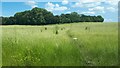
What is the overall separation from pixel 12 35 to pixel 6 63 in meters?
1.87

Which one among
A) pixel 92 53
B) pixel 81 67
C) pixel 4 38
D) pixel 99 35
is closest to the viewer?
pixel 81 67

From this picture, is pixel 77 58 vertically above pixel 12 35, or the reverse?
pixel 12 35

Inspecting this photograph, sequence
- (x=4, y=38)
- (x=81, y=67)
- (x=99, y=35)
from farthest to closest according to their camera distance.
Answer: (x=99, y=35), (x=4, y=38), (x=81, y=67)

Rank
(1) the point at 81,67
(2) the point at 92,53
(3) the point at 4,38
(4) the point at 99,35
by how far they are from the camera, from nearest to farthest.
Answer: (1) the point at 81,67 → (2) the point at 92,53 → (3) the point at 4,38 → (4) the point at 99,35

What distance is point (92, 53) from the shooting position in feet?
38.0

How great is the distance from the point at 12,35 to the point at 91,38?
3.50m

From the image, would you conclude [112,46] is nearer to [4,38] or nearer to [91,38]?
[91,38]

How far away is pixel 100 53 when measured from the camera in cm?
1149

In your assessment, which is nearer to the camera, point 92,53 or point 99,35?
point 92,53

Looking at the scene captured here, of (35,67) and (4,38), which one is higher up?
(4,38)

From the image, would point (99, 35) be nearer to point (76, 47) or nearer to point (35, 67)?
point (76, 47)

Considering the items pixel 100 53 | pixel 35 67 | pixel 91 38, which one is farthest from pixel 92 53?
pixel 35 67

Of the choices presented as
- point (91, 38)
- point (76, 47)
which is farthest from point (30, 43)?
point (91, 38)

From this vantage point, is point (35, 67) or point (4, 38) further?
point (4, 38)
